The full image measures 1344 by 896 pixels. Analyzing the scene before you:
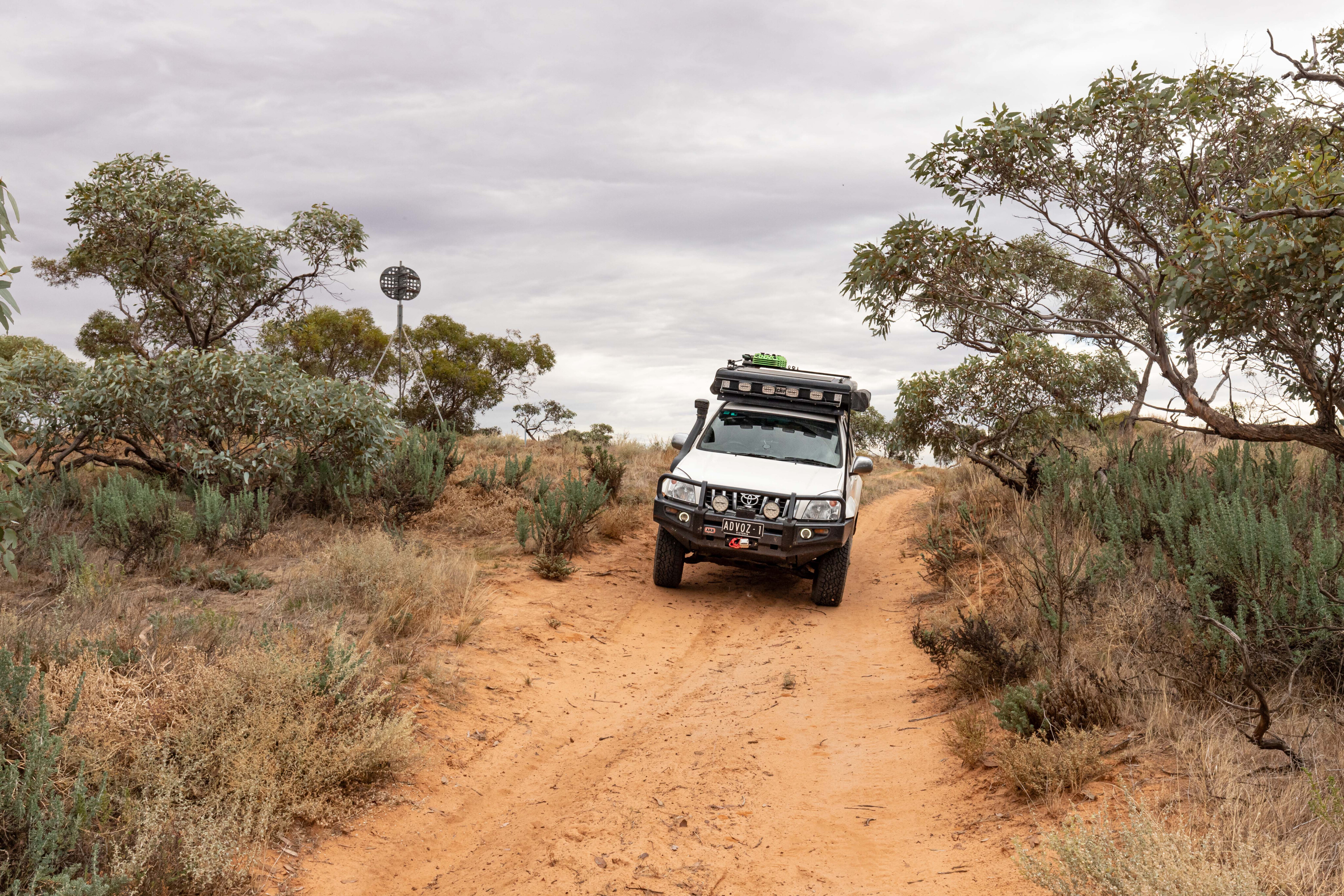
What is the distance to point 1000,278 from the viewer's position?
10312mm

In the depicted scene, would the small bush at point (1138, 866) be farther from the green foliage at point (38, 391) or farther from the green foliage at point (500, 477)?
the green foliage at point (38, 391)

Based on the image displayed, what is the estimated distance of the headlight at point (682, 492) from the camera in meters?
8.55

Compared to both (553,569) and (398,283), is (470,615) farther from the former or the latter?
(398,283)

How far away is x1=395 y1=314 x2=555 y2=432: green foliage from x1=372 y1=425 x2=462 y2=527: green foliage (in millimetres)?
16577

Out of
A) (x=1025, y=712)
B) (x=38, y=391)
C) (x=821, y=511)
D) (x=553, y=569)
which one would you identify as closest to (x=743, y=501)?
(x=821, y=511)

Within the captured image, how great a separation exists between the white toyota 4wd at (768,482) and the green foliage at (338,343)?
71.7 ft

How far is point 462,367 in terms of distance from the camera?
30.8m

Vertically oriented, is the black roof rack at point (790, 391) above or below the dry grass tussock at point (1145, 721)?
above

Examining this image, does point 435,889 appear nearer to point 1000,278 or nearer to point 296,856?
point 296,856

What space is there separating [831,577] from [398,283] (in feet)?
45.4

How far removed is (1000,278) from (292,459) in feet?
29.3

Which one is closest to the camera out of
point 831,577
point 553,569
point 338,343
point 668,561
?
point 831,577

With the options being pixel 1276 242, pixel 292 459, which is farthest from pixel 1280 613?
pixel 292 459

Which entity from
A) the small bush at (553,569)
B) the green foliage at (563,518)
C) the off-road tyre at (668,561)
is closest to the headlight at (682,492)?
the off-road tyre at (668,561)
